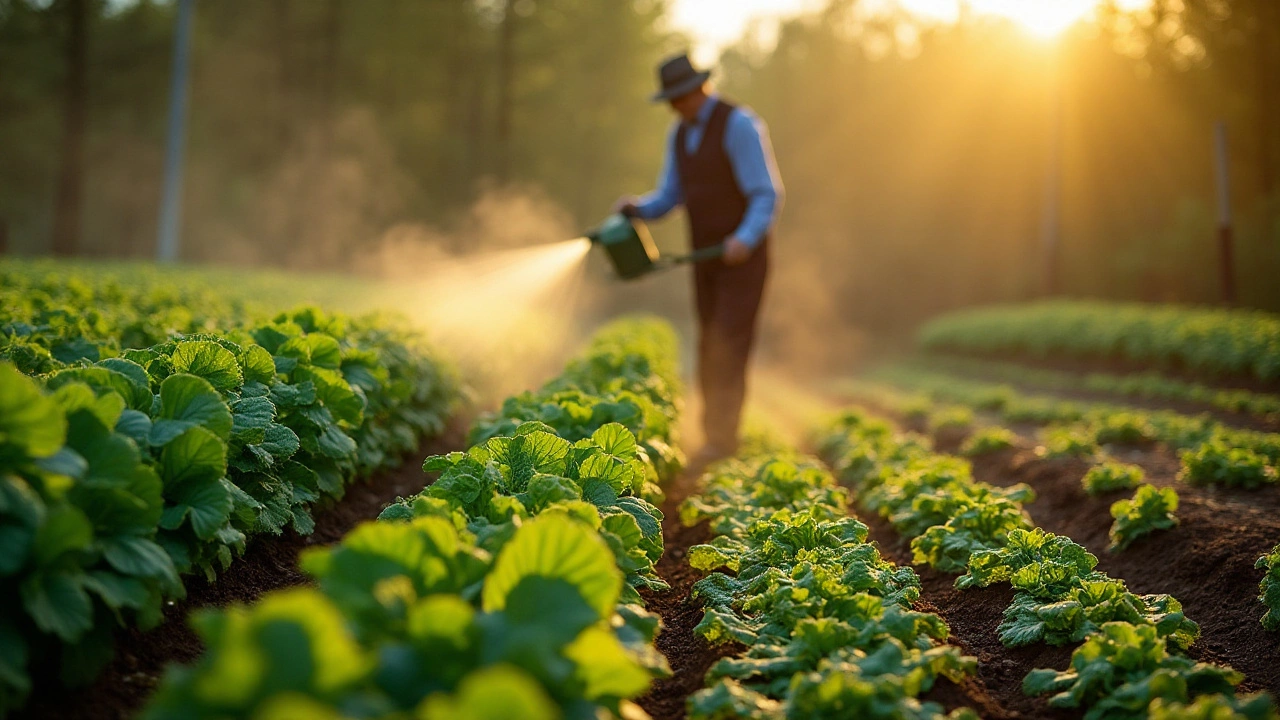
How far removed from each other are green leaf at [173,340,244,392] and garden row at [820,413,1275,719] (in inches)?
105

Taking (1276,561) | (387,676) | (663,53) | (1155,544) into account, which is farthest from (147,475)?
(663,53)

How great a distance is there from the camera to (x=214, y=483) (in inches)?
101

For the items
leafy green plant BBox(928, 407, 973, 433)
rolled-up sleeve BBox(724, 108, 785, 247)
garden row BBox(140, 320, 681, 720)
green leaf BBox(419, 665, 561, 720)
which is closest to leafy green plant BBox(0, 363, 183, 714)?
garden row BBox(140, 320, 681, 720)

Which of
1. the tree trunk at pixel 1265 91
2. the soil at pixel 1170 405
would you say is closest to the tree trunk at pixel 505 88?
the tree trunk at pixel 1265 91

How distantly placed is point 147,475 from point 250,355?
3.95ft

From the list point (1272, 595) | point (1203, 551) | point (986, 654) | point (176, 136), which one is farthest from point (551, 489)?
point (176, 136)

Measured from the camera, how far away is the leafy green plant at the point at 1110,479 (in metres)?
5.14

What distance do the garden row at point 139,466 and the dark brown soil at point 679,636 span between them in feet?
4.33

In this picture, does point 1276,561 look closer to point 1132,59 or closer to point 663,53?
point 1132,59

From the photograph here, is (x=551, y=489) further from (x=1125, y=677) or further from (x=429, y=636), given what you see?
(x=1125, y=677)

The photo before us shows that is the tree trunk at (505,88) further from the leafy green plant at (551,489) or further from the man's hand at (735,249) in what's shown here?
the leafy green plant at (551,489)

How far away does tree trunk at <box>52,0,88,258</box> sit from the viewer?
23969mm

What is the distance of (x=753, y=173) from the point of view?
666cm

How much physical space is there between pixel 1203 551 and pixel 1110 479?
3.57ft
